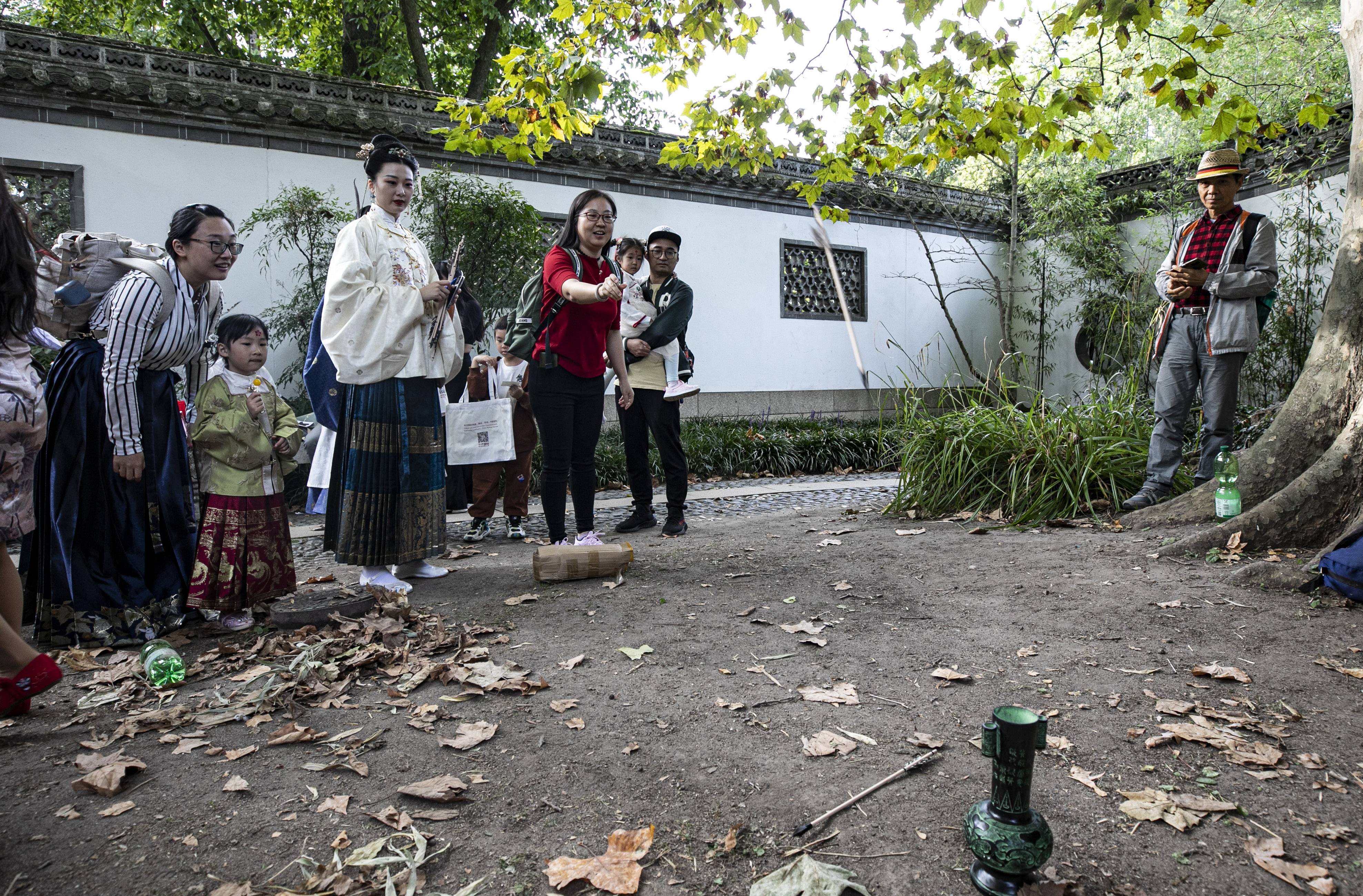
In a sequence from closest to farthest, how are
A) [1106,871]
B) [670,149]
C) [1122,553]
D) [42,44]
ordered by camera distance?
[1106,871]
[1122,553]
[670,149]
[42,44]

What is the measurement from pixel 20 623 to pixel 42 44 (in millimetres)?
7883

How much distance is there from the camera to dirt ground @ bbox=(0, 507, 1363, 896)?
177 centimetres

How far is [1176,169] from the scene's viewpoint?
40.8 feet

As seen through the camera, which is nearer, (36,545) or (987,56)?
(36,545)

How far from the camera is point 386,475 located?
388 cm

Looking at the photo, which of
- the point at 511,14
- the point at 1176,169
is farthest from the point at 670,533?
the point at 511,14

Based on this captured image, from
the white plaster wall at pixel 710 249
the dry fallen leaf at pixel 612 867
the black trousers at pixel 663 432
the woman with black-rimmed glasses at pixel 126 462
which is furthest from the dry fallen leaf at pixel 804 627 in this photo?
the white plaster wall at pixel 710 249

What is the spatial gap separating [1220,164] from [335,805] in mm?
5840

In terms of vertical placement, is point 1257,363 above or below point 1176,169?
below

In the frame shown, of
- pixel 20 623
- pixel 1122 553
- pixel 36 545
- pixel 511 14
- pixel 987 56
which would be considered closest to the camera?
pixel 20 623

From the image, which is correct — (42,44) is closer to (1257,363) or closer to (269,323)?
(269,323)

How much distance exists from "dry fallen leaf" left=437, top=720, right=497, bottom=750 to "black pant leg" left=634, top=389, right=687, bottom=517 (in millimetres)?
3119

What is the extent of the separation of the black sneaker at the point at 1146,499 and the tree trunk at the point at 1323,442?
1.47 ft

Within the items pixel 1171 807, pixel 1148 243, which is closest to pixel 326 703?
pixel 1171 807
